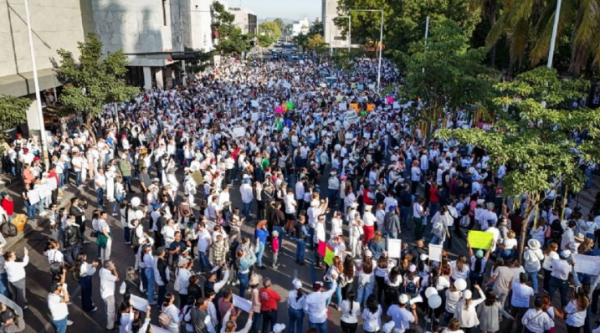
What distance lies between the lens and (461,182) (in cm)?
1421

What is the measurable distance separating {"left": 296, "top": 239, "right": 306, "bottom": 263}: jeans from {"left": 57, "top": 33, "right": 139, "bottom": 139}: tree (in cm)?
1368

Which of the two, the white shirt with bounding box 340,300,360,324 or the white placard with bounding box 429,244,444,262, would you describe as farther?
the white placard with bounding box 429,244,444,262

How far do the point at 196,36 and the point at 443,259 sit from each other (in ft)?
207

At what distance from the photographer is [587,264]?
9.11 meters

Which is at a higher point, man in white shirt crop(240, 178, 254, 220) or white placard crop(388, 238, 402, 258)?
white placard crop(388, 238, 402, 258)

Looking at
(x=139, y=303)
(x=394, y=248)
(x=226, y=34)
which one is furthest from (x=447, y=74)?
(x=226, y=34)

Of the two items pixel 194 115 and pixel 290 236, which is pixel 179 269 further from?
pixel 194 115

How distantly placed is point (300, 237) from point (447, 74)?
9.18m

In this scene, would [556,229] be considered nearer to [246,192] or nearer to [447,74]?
[447,74]

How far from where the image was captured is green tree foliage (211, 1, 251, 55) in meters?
66.1

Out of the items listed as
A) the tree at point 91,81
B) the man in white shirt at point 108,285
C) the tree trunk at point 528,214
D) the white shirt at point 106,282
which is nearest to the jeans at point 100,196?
the man in white shirt at point 108,285

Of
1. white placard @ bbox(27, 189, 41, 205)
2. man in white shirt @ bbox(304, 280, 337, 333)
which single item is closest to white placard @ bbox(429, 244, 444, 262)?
man in white shirt @ bbox(304, 280, 337, 333)

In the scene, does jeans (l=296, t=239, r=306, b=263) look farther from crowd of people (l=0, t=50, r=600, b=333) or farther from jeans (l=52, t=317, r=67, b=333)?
jeans (l=52, t=317, r=67, b=333)

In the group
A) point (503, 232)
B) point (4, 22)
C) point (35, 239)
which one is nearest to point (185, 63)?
point (4, 22)
